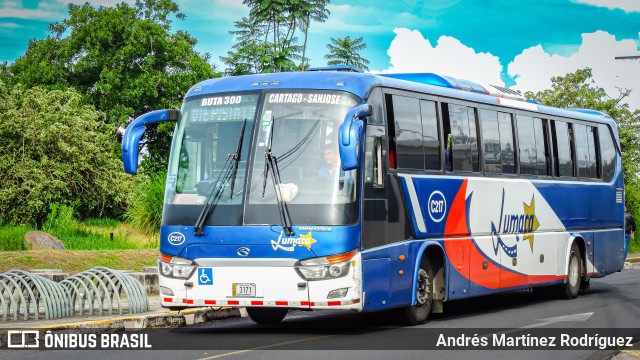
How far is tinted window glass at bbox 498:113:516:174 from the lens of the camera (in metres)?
19.1

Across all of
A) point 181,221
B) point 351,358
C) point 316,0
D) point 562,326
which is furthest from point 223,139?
point 316,0

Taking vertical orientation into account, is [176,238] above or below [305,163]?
below

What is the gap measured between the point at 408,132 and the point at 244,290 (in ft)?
12.3

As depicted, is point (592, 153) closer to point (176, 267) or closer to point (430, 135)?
point (430, 135)

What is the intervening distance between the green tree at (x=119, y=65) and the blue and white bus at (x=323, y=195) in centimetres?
4406

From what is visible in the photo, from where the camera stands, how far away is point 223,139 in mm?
14438

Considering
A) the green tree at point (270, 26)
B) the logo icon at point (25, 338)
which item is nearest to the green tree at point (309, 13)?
the green tree at point (270, 26)

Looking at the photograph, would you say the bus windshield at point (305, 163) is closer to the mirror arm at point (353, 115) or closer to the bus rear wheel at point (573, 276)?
the mirror arm at point (353, 115)

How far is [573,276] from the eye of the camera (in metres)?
22.0

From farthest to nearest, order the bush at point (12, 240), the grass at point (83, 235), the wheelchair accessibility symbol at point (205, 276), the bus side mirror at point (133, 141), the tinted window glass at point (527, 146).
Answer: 1. the grass at point (83, 235)
2. the bush at point (12, 240)
3. the tinted window glass at point (527, 146)
4. the bus side mirror at point (133, 141)
5. the wheelchair accessibility symbol at point (205, 276)

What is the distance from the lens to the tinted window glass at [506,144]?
19106 mm

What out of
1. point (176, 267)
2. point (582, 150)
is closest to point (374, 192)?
point (176, 267)

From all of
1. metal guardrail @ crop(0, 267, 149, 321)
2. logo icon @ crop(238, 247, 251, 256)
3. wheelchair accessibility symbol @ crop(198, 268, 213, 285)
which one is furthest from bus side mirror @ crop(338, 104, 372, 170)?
metal guardrail @ crop(0, 267, 149, 321)

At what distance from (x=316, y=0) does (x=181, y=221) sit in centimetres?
4955
